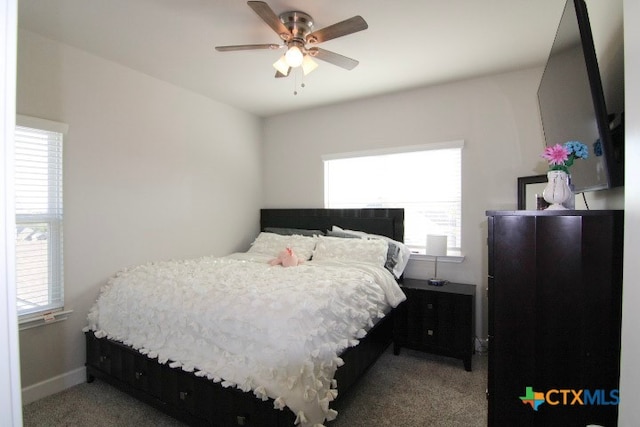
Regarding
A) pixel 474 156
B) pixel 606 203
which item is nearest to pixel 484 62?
pixel 474 156

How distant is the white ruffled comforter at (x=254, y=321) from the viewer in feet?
4.96

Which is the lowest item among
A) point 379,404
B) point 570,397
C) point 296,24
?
point 379,404

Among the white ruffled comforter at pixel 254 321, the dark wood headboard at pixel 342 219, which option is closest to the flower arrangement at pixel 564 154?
the white ruffled comforter at pixel 254 321

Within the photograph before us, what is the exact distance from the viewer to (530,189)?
8.82 ft

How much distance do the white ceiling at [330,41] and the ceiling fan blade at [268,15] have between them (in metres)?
0.17

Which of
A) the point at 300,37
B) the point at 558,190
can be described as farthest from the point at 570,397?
the point at 300,37

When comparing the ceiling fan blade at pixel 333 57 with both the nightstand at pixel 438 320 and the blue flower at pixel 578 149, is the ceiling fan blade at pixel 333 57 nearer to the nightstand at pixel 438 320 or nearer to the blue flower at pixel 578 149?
the blue flower at pixel 578 149

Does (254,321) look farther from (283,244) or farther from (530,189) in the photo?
(530,189)

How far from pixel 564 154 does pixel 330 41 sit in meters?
1.80

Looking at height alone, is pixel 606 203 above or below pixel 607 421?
above

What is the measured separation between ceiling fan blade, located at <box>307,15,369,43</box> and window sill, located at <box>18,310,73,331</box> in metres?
2.74

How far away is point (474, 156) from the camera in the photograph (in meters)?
2.99

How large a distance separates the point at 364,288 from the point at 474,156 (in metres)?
1.80

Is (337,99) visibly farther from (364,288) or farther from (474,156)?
(364,288)
